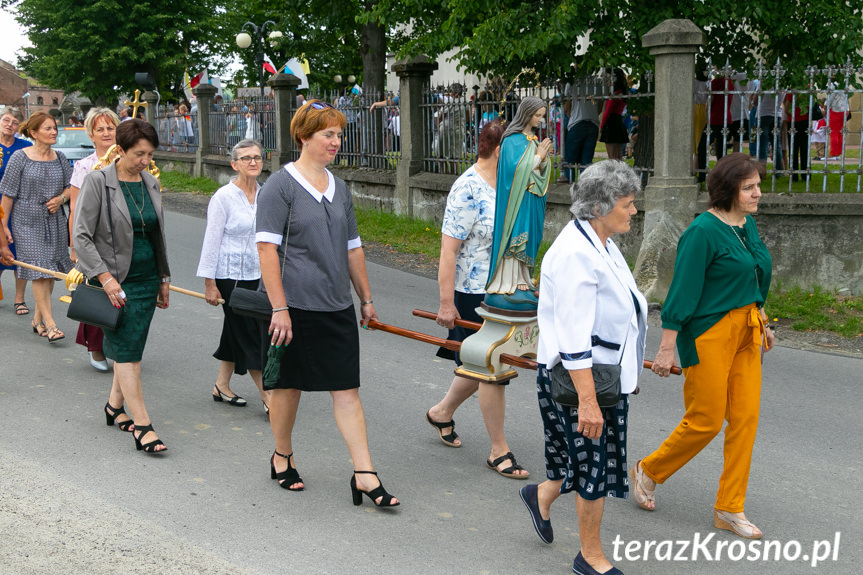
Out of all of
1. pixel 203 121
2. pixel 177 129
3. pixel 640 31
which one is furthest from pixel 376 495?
pixel 177 129

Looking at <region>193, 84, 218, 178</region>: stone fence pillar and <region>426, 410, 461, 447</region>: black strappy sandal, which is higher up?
<region>193, 84, 218, 178</region>: stone fence pillar

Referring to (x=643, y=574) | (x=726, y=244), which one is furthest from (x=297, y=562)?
(x=726, y=244)

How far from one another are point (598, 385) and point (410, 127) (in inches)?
484

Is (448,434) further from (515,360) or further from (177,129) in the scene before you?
(177,129)

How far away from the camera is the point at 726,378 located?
4.40m

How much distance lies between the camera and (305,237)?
4656mm

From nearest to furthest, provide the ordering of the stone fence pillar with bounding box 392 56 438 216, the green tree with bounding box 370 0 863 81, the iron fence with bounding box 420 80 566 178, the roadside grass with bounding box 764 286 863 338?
the roadside grass with bounding box 764 286 863 338 → the green tree with bounding box 370 0 863 81 → the iron fence with bounding box 420 80 566 178 → the stone fence pillar with bounding box 392 56 438 216

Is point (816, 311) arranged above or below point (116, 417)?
above

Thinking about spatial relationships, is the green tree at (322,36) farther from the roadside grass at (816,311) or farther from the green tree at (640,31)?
the roadside grass at (816,311)

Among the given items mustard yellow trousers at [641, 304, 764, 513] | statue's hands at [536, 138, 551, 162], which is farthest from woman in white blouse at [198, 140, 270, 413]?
mustard yellow trousers at [641, 304, 764, 513]

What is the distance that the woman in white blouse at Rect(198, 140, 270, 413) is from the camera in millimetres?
6281

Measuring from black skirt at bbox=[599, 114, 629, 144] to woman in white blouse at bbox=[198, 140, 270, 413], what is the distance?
26.4 ft

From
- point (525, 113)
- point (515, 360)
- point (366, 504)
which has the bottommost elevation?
point (366, 504)

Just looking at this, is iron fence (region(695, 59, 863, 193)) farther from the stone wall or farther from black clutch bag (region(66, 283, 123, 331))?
black clutch bag (region(66, 283, 123, 331))
